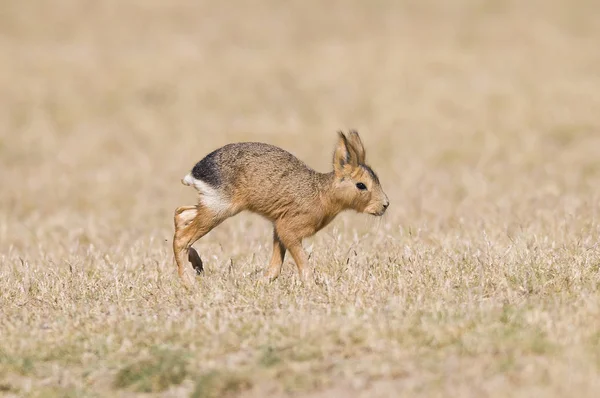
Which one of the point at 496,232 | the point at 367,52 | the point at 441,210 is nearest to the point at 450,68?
the point at 367,52

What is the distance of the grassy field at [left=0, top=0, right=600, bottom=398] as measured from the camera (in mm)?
6188

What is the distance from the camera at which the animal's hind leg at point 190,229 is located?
8477mm

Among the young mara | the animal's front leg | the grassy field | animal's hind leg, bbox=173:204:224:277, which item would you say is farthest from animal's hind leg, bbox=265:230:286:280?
animal's hind leg, bbox=173:204:224:277

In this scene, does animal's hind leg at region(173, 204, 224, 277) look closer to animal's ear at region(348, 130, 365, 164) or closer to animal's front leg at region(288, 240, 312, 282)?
animal's front leg at region(288, 240, 312, 282)

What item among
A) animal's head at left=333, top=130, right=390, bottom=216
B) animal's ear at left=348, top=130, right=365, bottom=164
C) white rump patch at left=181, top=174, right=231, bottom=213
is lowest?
white rump patch at left=181, top=174, right=231, bottom=213

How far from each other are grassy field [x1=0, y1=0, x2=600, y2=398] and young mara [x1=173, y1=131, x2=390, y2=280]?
378 millimetres

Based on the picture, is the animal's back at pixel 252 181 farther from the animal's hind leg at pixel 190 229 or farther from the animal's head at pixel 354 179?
the animal's head at pixel 354 179

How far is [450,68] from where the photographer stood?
24031mm

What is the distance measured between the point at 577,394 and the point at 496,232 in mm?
5215

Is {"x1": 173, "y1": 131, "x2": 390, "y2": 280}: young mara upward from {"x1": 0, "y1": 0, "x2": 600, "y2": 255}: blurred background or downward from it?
downward

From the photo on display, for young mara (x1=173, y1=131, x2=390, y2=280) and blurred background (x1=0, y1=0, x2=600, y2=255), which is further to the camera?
blurred background (x1=0, y1=0, x2=600, y2=255)

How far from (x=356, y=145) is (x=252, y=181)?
3.36 ft

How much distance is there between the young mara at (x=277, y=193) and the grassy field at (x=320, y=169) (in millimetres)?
378

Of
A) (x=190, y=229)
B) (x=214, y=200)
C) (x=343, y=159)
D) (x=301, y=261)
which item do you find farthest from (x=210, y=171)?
(x=343, y=159)
